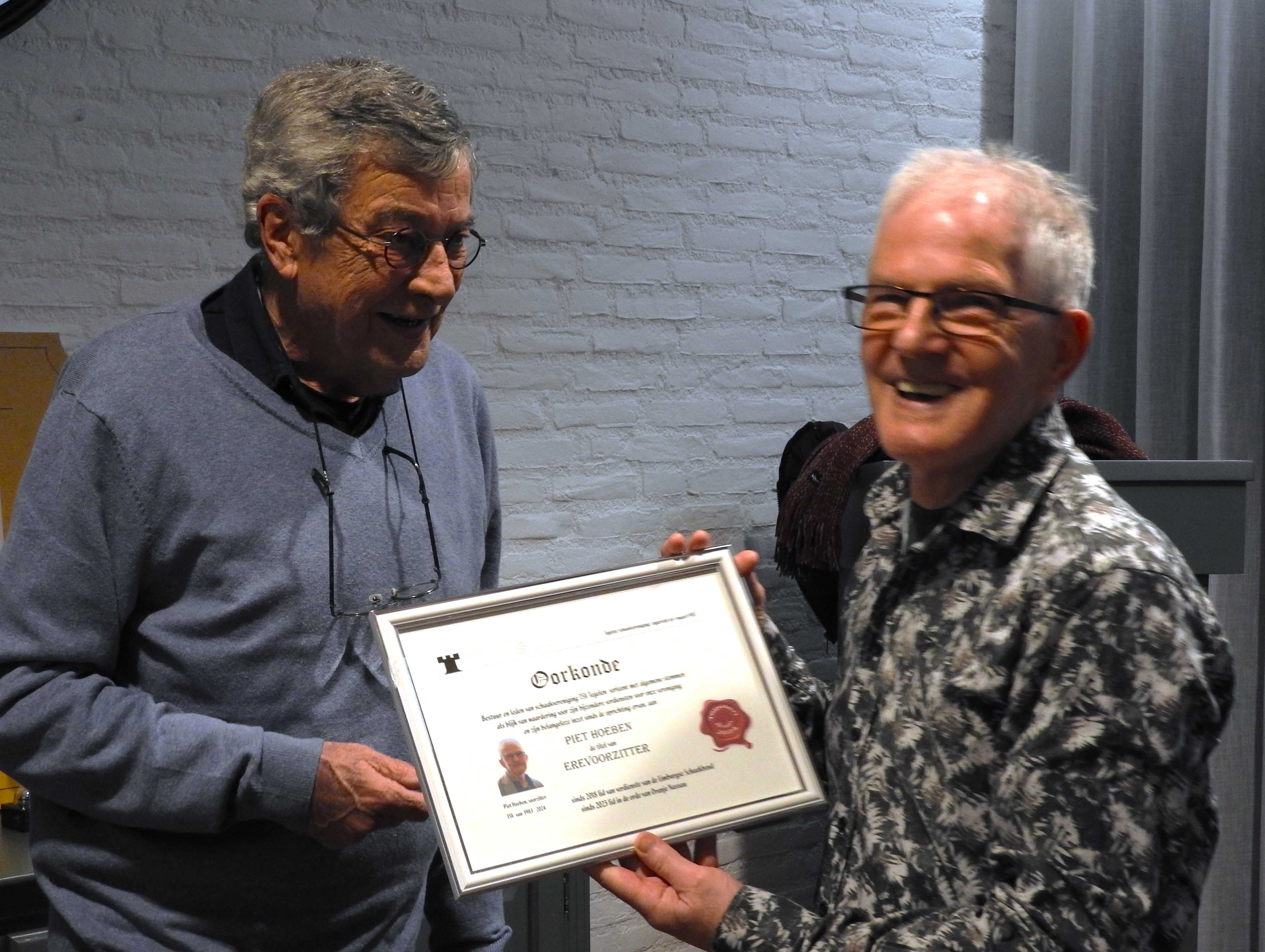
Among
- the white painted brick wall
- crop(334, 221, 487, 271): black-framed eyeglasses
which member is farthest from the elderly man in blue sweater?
the white painted brick wall

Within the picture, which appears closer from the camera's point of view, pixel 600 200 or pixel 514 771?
pixel 514 771

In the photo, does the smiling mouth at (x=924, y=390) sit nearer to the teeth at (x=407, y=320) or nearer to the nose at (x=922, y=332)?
the nose at (x=922, y=332)

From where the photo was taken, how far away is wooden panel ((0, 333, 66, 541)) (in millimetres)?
2254

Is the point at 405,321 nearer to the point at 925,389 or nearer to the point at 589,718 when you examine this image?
the point at 589,718

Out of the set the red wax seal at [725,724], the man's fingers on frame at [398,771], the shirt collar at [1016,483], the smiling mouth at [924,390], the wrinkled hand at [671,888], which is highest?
the smiling mouth at [924,390]

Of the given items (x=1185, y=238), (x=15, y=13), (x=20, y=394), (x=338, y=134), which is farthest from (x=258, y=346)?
(x=1185, y=238)

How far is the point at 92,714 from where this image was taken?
134 centimetres

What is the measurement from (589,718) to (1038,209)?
2.22 feet

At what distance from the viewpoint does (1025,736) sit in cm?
100

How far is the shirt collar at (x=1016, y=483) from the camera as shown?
107cm

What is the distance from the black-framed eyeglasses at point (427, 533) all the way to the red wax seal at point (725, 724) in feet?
1.23

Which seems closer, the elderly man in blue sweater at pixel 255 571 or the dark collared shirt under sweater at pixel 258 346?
the elderly man in blue sweater at pixel 255 571

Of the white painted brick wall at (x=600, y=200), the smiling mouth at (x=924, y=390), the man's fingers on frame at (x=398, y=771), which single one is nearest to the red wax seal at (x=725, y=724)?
the man's fingers on frame at (x=398, y=771)

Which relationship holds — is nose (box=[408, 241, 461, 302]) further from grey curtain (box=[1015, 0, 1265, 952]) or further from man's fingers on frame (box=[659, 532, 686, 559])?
grey curtain (box=[1015, 0, 1265, 952])
